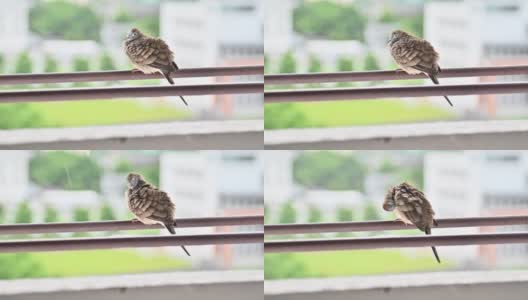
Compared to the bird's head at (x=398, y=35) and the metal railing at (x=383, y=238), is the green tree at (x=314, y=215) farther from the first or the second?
the bird's head at (x=398, y=35)

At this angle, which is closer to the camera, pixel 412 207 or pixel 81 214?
pixel 412 207

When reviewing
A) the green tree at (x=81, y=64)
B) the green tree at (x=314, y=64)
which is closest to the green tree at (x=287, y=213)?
the green tree at (x=314, y=64)

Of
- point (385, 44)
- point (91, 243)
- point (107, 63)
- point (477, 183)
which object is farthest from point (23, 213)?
point (477, 183)

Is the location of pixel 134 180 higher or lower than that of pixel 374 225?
higher

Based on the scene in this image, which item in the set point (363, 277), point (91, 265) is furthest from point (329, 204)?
point (91, 265)

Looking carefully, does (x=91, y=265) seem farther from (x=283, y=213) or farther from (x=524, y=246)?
(x=524, y=246)

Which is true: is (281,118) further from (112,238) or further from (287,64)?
(112,238)

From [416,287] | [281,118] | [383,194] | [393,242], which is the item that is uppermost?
[281,118]
